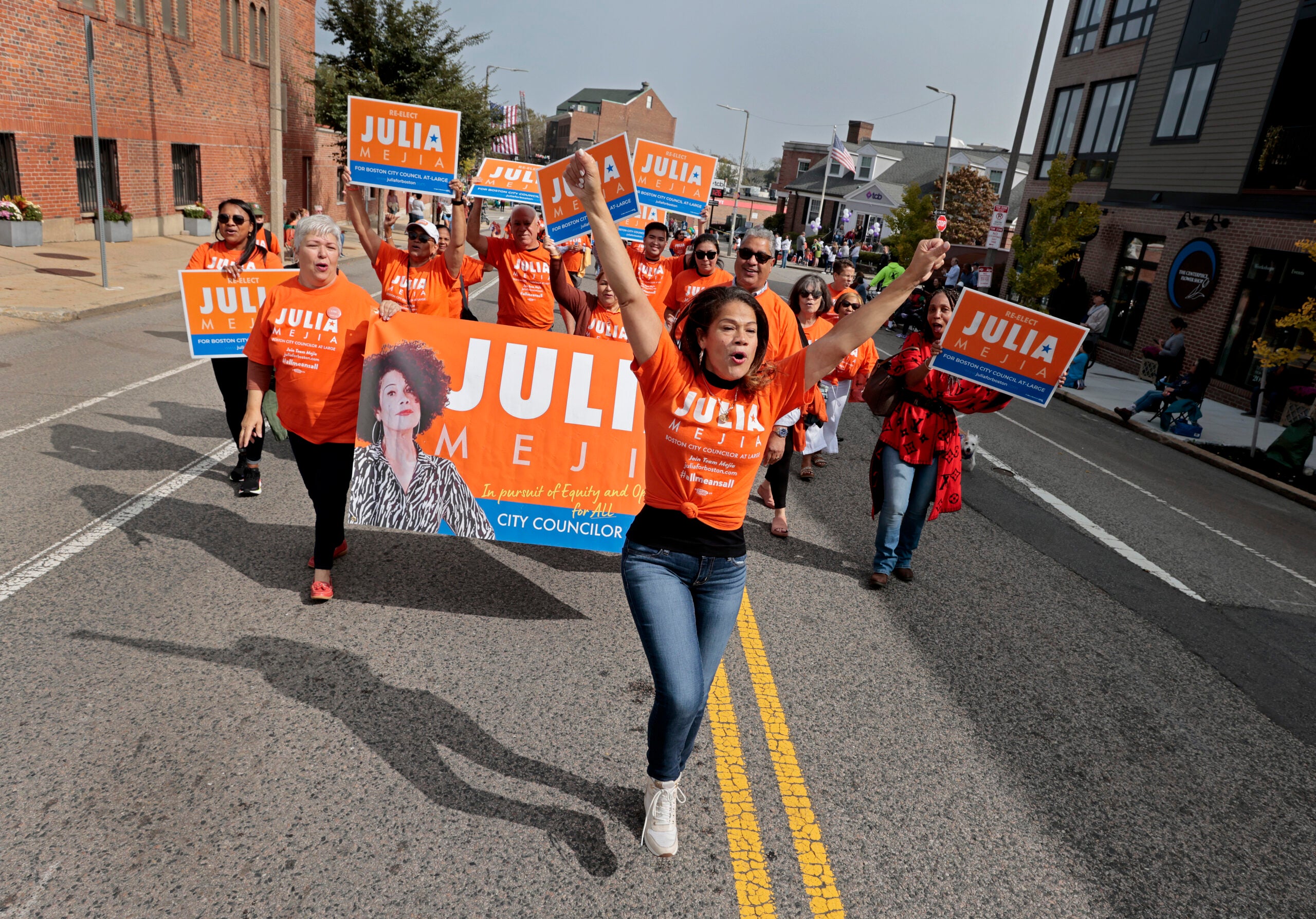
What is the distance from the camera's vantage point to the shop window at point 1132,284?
22094mm

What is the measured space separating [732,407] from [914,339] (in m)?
3.27

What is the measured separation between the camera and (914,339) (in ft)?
19.5

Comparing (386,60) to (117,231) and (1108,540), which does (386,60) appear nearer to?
(117,231)

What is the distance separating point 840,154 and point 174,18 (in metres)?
34.7

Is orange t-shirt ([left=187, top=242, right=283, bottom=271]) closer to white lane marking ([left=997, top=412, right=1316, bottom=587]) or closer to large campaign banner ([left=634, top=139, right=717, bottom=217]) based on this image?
large campaign banner ([left=634, top=139, right=717, bottom=217])

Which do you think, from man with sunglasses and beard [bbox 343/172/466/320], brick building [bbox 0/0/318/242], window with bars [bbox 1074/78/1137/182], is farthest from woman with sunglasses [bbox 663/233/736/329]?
window with bars [bbox 1074/78/1137/182]

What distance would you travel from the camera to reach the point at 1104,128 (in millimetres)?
26375

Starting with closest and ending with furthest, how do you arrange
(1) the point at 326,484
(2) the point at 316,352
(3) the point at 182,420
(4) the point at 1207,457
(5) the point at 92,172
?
(2) the point at 316,352 → (1) the point at 326,484 → (3) the point at 182,420 → (4) the point at 1207,457 → (5) the point at 92,172

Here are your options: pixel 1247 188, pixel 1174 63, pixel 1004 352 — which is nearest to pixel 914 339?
pixel 1004 352

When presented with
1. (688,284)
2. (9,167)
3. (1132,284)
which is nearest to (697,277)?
(688,284)

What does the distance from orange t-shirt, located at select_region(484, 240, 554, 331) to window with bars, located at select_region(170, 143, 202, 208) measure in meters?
23.1

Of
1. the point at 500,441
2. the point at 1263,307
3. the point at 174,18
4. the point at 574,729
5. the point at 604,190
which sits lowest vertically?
the point at 574,729

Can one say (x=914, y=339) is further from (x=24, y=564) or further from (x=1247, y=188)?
(x=1247, y=188)

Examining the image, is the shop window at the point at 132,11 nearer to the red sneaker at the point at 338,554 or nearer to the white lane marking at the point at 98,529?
the white lane marking at the point at 98,529
